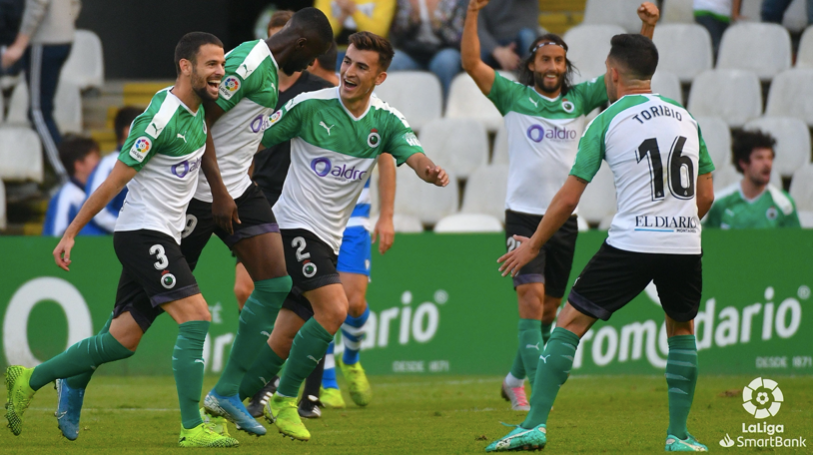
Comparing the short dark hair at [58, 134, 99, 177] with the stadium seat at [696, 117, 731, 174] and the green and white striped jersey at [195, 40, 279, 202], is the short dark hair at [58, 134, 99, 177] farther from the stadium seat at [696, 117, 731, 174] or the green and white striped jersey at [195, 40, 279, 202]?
the stadium seat at [696, 117, 731, 174]

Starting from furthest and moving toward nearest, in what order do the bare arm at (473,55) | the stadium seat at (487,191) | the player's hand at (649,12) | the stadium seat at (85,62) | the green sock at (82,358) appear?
the stadium seat at (85,62) → the stadium seat at (487,191) → the bare arm at (473,55) → the player's hand at (649,12) → the green sock at (82,358)

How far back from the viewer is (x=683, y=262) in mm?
4668

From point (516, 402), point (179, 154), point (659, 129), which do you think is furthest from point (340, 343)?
point (659, 129)

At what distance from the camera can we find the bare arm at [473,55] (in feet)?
22.2

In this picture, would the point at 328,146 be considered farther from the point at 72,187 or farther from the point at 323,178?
the point at 72,187

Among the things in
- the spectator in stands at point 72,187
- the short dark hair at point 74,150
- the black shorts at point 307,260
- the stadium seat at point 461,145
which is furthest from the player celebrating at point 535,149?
the short dark hair at point 74,150

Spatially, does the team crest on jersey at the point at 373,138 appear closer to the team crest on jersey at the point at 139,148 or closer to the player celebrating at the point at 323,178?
the player celebrating at the point at 323,178

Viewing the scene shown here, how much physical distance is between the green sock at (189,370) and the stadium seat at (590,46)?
8.58m

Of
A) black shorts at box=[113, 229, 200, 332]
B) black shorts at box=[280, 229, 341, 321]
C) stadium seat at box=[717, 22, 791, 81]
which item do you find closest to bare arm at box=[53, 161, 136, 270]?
black shorts at box=[113, 229, 200, 332]

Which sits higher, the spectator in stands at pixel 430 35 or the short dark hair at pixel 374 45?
the spectator in stands at pixel 430 35

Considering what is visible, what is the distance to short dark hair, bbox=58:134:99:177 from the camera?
10.2 metres

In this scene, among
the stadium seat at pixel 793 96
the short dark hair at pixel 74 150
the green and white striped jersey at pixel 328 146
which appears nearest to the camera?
the green and white striped jersey at pixel 328 146

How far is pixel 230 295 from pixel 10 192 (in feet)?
13.8

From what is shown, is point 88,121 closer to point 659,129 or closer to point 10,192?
point 10,192
